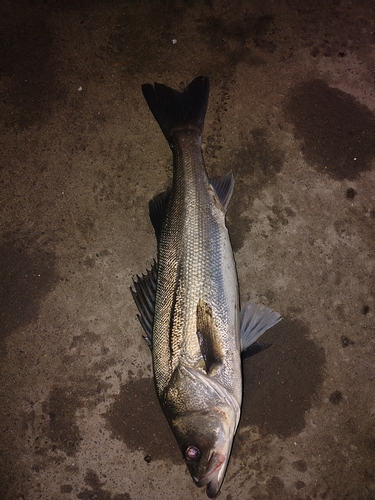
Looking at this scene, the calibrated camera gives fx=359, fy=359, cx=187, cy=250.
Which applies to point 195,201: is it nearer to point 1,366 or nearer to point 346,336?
point 346,336

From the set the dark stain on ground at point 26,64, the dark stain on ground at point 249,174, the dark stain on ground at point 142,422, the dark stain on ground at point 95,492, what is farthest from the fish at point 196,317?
the dark stain on ground at point 26,64

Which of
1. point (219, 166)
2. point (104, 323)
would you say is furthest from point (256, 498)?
point (219, 166)

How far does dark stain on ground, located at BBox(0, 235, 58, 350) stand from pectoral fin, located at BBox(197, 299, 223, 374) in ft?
5.20

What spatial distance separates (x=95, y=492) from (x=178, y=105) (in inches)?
141

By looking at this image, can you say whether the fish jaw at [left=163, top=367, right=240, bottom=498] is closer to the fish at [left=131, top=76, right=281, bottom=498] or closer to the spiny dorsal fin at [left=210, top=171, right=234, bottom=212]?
the fish at [left=131, top=76, right=281, bottom=498]

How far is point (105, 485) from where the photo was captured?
128 inches

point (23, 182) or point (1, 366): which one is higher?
point (23, 182)

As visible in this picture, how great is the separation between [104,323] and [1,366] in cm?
104

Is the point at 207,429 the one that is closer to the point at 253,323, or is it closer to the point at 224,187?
the point at 253,323

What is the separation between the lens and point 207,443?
2469 mm

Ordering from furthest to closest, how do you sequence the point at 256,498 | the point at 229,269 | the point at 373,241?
1. the point at 373,241
2. the point at 256,498
3. the point at 229,269

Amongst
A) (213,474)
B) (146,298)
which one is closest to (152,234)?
(146,298)

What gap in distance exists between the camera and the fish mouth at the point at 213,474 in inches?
96.1

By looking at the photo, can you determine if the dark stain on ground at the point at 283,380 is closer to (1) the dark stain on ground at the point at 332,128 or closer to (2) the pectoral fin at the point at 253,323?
(2) the pectoral fin at the point at 253,323
